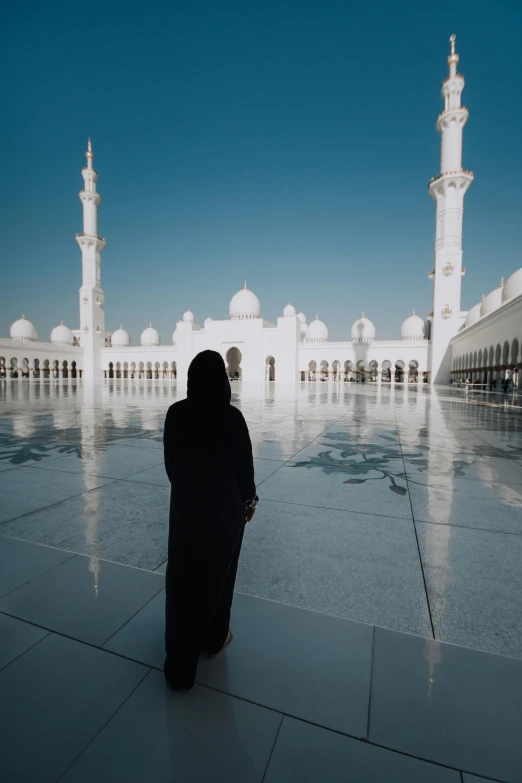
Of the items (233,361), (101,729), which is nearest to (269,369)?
(233,361)

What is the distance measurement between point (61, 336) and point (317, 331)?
32470mm

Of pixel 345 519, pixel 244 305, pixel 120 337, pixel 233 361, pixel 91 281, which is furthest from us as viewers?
pixel 120 337

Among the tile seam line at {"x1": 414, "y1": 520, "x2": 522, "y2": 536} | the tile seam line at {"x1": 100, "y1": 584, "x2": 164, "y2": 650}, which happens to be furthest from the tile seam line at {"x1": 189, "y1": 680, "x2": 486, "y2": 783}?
the tile seam line at {"x1": 414, "y1": 520, "x2": 522, "y2": 536}

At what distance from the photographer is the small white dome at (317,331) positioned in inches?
1812

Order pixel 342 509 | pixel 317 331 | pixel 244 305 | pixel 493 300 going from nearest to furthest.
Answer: pixel 342 509 < pixel 493 300 < pixel 244 305 < pixel 317 331

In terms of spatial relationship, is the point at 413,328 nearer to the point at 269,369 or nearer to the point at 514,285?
the point at 269,369

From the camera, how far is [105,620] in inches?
64.3

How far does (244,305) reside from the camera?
128 feet

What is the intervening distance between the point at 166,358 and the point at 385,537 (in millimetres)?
45476

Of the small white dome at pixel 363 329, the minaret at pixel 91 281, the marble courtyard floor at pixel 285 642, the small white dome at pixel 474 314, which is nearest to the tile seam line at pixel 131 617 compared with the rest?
the marble courtyard floor at pixel 285 642

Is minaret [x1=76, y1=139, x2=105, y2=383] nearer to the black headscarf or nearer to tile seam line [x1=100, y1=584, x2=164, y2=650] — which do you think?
tile seam line [x1=100, y1=584, x2=164, y2=650]

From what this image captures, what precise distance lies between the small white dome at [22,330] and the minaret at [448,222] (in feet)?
144

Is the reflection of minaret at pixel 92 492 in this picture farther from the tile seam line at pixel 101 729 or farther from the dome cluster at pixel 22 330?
the dome cluster at pixel 22 330

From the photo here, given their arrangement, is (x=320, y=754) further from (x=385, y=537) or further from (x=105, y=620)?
(x=385, y=537)
